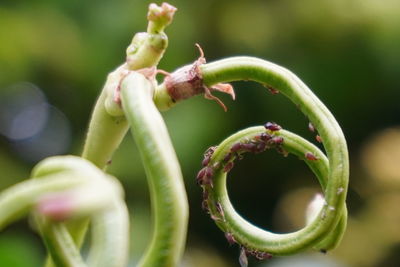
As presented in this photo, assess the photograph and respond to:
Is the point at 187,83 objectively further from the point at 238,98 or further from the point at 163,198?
the point at 238,98

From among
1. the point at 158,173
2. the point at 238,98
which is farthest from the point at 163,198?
the point at 238,98

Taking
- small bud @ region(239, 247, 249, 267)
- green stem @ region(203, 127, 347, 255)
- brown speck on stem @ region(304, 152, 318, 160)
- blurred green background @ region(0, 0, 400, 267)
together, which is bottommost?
blurred green background @ region(0, 0, 400, 267)

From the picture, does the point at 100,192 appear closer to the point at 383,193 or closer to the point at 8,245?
the point at 8,245

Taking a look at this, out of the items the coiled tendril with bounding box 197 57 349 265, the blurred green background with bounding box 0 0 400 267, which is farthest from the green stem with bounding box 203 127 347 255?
the blurred green background with bounding box 0 0 400 267

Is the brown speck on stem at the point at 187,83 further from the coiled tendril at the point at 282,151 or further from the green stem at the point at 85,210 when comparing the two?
the green stem at the point at 85,210

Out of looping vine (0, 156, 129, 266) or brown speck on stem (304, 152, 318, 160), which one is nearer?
Result: looping vine (0, 156, 129, 266)

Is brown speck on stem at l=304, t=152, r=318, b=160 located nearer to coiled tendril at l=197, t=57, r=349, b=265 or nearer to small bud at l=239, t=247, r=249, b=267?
coiled tendril at l=197, t=57, r=349, b=265
